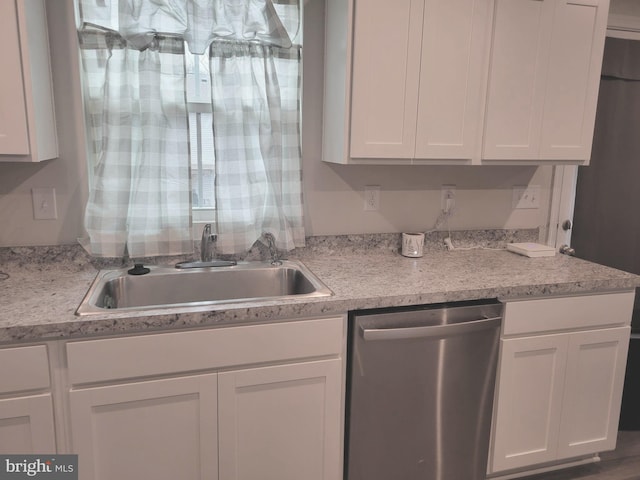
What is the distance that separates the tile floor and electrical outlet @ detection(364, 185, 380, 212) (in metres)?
1.39

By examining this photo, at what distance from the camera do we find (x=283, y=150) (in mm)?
2066

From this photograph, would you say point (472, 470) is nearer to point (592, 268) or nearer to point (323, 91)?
point (592, 268)

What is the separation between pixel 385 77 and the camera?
1.87 metres

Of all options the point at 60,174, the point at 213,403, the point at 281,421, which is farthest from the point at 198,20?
the point at 281,421

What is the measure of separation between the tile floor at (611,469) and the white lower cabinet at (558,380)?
0.14 meters

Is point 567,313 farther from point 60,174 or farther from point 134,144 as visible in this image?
point 60,174

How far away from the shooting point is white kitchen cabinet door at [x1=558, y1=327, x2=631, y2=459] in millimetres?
1992

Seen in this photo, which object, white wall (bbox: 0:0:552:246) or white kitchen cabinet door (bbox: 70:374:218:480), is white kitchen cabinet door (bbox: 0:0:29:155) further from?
white kitchen cabinet door (bbox: 70:374:218:480)

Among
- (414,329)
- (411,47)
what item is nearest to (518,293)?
(414,329)

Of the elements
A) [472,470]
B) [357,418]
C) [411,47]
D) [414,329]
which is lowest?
[472,470]

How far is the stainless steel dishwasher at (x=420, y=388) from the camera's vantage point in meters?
1.69

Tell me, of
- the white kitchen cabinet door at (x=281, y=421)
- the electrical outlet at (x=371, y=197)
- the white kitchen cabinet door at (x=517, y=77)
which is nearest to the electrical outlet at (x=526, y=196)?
the white kitchen cabinet door at (x=517, y=77)

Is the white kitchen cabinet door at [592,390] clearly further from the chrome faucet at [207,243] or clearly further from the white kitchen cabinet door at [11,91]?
the white kitchen cabinet door at [11,91]

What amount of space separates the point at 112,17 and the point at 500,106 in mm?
1564
